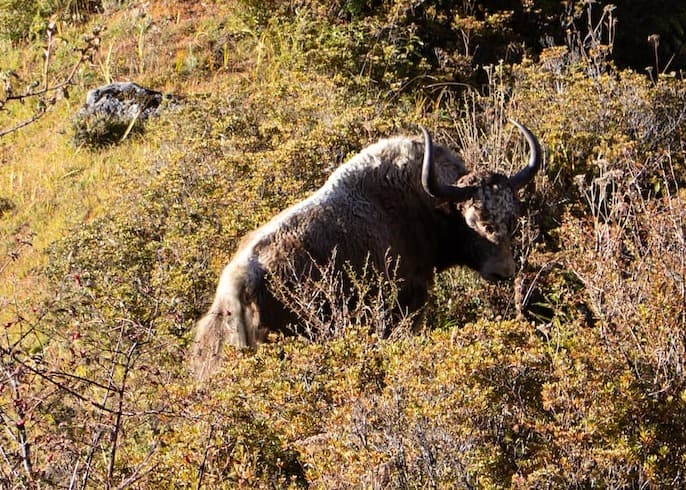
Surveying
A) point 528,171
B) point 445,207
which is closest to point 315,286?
point 445,207

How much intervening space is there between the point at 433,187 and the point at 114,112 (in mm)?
7130

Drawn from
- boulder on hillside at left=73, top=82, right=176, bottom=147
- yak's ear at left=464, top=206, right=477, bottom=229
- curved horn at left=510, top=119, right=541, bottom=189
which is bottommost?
boulder on hillside at left=73, top=82, right=176, bottom=147

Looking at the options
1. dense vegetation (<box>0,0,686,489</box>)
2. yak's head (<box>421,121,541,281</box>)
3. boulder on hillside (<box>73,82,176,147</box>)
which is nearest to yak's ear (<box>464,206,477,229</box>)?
yak's head (<box>421,121,541,281</box>)

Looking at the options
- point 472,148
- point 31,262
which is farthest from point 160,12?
point 472,148

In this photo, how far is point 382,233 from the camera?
6.58 metres

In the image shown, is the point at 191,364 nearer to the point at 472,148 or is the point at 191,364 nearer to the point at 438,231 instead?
the point at 438,231

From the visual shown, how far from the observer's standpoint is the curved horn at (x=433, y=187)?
652cm

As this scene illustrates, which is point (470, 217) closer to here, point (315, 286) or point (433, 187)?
point (433, 187)

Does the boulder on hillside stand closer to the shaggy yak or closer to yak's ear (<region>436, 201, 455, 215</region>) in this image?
the shaggy yak

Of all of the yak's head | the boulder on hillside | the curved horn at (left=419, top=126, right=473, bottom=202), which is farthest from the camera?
the boulder on hillside

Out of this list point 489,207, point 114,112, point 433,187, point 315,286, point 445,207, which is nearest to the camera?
point 315,286

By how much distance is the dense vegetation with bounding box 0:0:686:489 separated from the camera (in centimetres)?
375

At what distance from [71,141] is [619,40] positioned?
7124 millimetres

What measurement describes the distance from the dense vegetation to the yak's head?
0.18 metres
